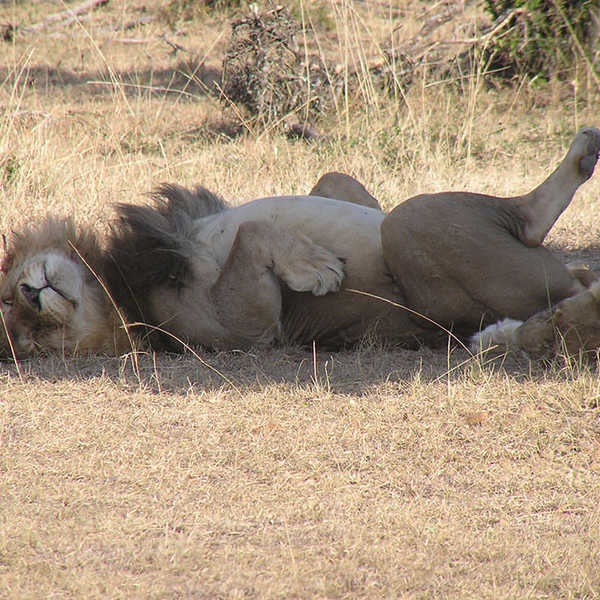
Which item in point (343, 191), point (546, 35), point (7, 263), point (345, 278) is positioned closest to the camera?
point (345, 278)

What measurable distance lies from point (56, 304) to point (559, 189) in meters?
2.24

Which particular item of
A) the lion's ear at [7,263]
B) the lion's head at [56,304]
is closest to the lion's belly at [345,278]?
the lion's head at [56,304]

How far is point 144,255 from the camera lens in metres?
3.68

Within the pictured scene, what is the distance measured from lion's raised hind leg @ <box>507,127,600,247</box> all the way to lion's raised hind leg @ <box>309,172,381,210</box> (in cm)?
97

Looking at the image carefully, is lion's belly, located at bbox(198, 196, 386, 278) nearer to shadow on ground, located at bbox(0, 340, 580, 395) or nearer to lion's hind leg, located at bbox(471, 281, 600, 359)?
shadow on ground, located at bbox(0, 340, 580, 395)

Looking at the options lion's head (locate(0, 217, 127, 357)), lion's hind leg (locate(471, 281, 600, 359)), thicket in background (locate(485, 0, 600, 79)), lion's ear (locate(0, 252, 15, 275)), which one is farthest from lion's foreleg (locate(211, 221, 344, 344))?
thicket in background (locate(485, 0, 600, 79))

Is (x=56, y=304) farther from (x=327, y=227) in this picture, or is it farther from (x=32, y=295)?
(x=327, y=227)

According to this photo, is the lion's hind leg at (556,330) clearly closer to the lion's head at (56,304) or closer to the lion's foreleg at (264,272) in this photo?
the lion's foreleg at (264,272)

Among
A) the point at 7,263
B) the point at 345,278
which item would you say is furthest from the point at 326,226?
the point at 7,263

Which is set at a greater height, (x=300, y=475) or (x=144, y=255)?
(x=144, y=255)

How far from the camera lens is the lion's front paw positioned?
3.60 meters

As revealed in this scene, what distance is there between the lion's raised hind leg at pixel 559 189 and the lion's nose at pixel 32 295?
2098 mm

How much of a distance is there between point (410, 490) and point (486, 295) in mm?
1125

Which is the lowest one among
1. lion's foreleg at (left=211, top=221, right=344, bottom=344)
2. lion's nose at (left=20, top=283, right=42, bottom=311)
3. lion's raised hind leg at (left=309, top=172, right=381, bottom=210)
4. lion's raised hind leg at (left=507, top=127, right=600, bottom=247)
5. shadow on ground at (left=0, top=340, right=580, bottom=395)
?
shadow on ground at (left=0, top=340, right=580, bottom=395)
